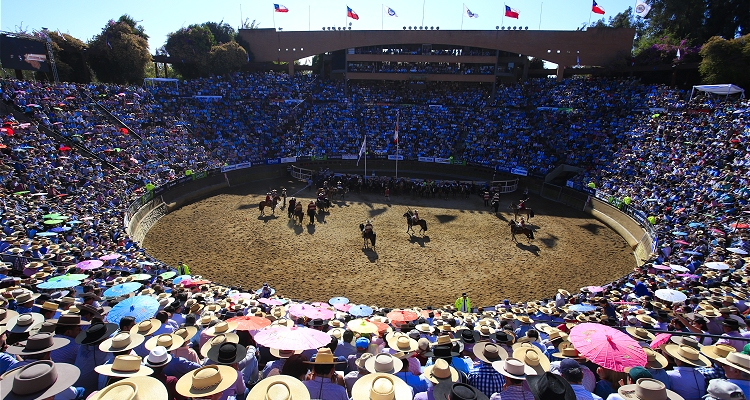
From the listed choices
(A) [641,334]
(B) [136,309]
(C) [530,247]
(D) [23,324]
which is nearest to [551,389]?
(A) [641,334]

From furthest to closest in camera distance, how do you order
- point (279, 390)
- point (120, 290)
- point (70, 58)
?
point (70, 58) → point (120, 290) → point (279, 390)

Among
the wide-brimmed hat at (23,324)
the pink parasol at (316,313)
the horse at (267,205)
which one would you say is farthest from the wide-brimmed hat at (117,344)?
the horse at (267,205)

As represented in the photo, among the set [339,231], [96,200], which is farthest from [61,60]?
[339,231]

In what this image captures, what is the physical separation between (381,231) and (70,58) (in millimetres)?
38668

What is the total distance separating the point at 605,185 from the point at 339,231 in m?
17.7

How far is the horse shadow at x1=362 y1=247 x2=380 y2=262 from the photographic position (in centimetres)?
1724

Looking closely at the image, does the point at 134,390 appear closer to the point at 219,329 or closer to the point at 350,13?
the point at 219,329

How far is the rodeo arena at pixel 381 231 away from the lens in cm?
539

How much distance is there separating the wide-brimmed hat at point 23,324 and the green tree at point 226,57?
144 ft

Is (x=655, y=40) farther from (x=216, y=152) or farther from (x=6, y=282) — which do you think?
(x=6, y=282)

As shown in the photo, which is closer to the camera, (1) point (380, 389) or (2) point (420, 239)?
(1) point (380, 389)

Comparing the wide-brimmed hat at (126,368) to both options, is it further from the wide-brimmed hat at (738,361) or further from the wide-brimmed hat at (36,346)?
the wide-brimmed hat at (738,361)

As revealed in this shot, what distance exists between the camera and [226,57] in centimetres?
4484

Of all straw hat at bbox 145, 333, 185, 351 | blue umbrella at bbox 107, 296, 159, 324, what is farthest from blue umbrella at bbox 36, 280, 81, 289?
straw hat at bbox 145, 333, 185, 351
